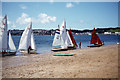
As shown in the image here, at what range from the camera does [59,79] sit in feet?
38.1

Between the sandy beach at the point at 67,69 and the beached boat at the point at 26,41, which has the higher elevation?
the beached boat at the point at 26,41

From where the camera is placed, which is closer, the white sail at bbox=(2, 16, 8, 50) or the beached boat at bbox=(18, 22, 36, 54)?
the white sail at bbox=(2, 16, 8, 50)

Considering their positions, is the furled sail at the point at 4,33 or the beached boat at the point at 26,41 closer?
the furled sail at the point at 4,33

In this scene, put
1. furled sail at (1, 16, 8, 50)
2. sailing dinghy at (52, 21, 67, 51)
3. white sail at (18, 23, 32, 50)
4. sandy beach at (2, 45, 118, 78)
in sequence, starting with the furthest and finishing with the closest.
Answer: sailing dinghy at (52, 21, 67, 51)
white sail at (18, 23, 32, 50)
furled sail at (1, 16, 8, 50)
sandy beach at (2, 45, 118, 78)

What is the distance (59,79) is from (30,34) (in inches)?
903

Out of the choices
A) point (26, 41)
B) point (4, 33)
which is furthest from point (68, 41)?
point (4, 33)

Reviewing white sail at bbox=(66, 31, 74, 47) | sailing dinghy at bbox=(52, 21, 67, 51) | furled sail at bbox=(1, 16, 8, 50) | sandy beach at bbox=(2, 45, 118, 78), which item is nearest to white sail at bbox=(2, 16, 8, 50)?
furled sail at bbox=(1, 16, 8, 50)

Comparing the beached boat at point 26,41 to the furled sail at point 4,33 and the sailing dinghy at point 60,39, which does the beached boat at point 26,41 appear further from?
the sailing dinghy at point 60,39

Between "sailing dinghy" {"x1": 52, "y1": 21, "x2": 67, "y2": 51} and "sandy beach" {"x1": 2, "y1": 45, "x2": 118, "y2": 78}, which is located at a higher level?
"sailing dinghy" {"x1": 52, "y1": 21, "x2": 67, "y2": 51}

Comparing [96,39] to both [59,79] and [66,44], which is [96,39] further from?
[59,79]

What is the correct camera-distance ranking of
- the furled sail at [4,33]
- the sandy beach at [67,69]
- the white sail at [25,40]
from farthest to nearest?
the white sail at [25,40], the furled sail at [4,33], the sandy beach at [67,69]

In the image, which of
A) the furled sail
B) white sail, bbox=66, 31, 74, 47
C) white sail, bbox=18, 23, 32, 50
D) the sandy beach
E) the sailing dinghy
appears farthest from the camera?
white sail, bbox=66, 31, 74, 47

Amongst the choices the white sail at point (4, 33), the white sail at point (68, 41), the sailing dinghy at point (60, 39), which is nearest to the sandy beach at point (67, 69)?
the white sail at point (4, 33)

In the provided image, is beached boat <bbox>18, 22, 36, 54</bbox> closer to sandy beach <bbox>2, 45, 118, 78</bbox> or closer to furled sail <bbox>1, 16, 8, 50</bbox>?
furled sail <bbox>1, 16, 8, 50</bbox>
